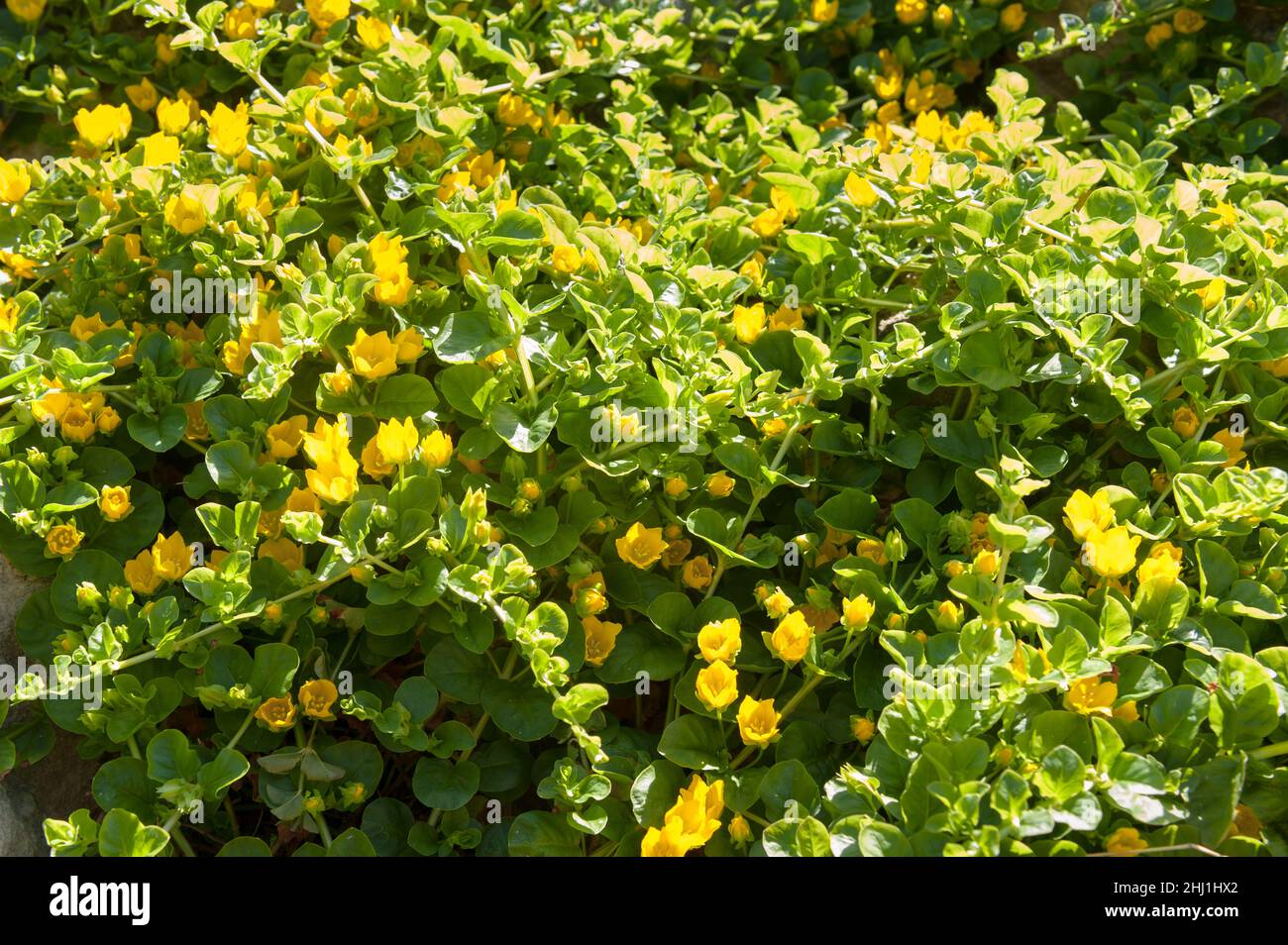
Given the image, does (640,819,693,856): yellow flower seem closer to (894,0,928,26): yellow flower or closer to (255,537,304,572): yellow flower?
(255,537,304,572): yellow flower

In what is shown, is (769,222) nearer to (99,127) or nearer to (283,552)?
(283,552)

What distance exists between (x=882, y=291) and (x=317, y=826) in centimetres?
155

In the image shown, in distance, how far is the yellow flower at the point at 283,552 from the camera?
2.09 meters

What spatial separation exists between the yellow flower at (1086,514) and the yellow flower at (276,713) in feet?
4.53

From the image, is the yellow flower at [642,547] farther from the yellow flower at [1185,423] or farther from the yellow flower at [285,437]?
the yellow flower at [1185,423]

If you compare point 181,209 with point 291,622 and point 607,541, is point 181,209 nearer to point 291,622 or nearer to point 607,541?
point 291,622

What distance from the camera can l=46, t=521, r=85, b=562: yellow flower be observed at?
81.7 inches

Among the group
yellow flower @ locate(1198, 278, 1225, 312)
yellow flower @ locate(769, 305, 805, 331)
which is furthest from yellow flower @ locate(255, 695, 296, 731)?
yellow flower @ locate(1198, 278, 1225, 312)

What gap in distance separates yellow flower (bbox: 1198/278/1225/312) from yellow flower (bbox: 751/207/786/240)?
2.92 feet

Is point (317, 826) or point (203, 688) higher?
point (203, 688)

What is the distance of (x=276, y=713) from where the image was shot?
77.8 inches

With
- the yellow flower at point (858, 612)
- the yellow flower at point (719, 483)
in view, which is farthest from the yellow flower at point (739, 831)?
the yellow flower at point (719, 483)
